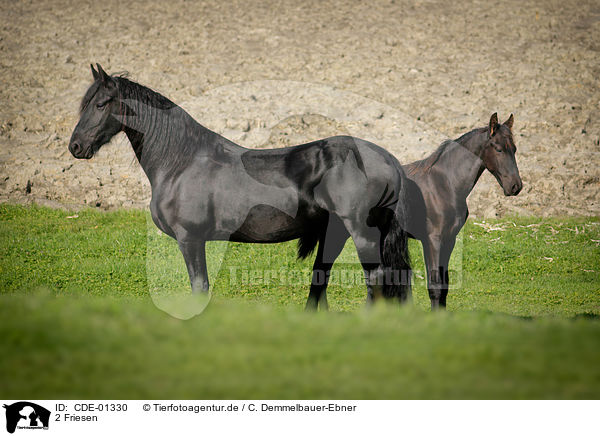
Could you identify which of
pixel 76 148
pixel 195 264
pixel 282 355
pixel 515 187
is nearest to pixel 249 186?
pixel 195 264

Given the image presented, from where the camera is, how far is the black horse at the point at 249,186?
748 cm

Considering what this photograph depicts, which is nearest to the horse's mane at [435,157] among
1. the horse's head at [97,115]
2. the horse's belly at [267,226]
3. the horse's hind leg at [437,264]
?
the horse's hind leg at [437,264]

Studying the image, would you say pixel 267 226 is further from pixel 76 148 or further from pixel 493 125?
pixel 493 125

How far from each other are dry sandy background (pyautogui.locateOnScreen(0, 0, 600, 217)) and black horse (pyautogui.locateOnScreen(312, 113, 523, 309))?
293 inches

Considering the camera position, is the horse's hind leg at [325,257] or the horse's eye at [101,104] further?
the horse's hind leg at [325,257]

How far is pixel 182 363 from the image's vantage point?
4.64 meters

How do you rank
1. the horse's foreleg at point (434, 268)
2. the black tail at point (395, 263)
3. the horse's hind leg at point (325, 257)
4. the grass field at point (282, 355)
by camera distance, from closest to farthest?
the grass field at point (282, 355)
the black tail at point (395, 263)
the horse's hind leg at point (325, 257)
the horse's foreleg at point (434, 268)

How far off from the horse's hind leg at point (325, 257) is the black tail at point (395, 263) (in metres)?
0.61

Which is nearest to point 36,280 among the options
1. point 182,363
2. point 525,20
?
point 182,363

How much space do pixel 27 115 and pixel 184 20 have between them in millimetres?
7188

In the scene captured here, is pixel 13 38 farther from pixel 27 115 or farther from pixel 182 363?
pixel 182 363

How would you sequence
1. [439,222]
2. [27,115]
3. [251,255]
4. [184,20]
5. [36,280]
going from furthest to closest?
[184,20]
[27,115]
[251,255]
[36,280]
[439,222]
